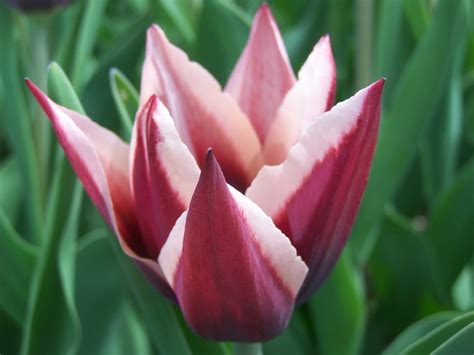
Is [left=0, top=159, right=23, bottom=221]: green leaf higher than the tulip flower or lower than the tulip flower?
lower

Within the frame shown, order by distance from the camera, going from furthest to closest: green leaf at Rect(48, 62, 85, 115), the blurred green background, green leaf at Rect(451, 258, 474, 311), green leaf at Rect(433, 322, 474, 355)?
green leaf at Rect(451, 258, 474, 311) < the blurred green background < green leaf at Rect(48, 62, 85, 115) < green leaf at Rect(433, 322, 474, 355)

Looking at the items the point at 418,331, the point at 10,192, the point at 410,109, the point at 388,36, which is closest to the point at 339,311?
the point at 418,331

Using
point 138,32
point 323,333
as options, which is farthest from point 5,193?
point 323,333

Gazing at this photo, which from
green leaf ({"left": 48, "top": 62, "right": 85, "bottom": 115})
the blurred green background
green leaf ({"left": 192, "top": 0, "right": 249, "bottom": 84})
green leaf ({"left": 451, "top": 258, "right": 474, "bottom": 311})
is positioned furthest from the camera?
green leaf ({"left": 451, "top": 258, "right": 474, "bottom": 311})

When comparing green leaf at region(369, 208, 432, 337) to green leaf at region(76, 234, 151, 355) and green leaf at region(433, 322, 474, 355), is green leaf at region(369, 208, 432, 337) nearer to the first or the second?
green leaf at region(76, 234, 151, 355)

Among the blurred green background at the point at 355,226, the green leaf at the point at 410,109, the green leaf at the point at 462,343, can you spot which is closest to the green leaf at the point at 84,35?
the blurred green background at the point at 355,226

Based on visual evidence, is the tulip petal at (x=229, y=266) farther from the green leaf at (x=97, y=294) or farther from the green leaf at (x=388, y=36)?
the green leaf at (x=388, y=36)

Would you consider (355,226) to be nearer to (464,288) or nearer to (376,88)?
(464,288)

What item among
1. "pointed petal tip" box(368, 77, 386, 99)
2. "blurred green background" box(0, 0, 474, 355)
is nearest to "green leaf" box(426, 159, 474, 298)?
"blurred green background" box(0, 0, 474, 355)
